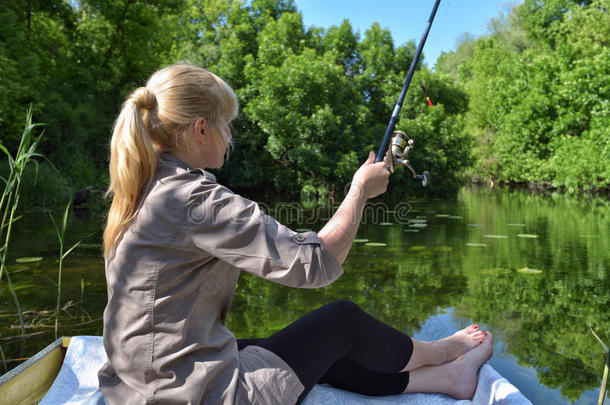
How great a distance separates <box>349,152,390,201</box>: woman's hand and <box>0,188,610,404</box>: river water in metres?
1.19

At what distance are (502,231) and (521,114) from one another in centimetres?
973

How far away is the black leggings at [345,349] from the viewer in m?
1.45

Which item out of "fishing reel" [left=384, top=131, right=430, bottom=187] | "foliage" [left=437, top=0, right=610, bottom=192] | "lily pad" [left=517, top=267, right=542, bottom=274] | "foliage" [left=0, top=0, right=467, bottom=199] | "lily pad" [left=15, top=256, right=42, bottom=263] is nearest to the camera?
"fishing reel" [left=384, top=131, right=430, bottom=187]

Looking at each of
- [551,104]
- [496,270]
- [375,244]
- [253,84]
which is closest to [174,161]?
[496,270]

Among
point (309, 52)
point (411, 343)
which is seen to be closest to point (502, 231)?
point (411, 343)

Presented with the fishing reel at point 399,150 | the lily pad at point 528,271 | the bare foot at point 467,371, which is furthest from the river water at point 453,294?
the fishing reel at point 399,150

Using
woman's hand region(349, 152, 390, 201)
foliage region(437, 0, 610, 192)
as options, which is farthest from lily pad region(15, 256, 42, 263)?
foliage region(437, 0, 610, 192)

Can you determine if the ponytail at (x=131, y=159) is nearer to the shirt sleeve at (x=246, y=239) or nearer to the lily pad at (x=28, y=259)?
the shirt sleeve at (x=246, y=239)

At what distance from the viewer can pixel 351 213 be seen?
1285mm

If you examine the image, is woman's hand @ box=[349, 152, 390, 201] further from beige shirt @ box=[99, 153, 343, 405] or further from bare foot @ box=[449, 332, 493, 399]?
bare foot @ box=[449, 332, 493, 399]

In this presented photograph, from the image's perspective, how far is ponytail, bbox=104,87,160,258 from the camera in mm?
1217

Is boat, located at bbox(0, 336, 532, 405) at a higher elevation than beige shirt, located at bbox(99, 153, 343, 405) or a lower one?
lower

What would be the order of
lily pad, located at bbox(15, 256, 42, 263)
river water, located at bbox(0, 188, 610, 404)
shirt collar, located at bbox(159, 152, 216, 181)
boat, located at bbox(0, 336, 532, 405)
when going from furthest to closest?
lily pad, located at bbox(15, 256, 42, 263), river water, located at bbox(0, 188, 610, 404), boat, located at bbox(0, 336, 532, 405), shirt collar, located at bbox(159, 152, 216, 181)

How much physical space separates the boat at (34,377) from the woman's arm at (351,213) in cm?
116
